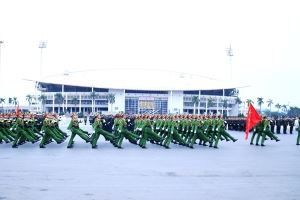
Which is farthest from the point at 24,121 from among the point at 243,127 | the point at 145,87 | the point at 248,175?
the point at 145,87

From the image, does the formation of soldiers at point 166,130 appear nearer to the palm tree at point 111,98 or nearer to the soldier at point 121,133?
the soldier at point 121,133

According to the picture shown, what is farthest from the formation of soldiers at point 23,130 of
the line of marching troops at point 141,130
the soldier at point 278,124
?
the soldier at point 278,124

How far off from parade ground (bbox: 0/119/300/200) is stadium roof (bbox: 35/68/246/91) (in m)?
91.3

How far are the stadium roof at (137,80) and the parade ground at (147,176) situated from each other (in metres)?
91.3

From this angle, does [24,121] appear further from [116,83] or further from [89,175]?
[116,83]

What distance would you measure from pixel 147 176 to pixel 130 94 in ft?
323

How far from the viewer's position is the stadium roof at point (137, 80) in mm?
106812

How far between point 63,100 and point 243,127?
7406 cm

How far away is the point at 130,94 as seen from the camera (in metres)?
109

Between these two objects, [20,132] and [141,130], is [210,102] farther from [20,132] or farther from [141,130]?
[20,132]

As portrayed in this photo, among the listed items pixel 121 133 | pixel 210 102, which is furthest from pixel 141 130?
pixel 210 102

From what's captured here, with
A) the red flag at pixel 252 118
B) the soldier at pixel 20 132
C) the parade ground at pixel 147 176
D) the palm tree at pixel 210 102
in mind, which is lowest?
the parade ground at pixel 147 176

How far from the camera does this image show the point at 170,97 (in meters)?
109

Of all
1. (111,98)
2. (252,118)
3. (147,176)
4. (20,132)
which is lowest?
(147,176)
